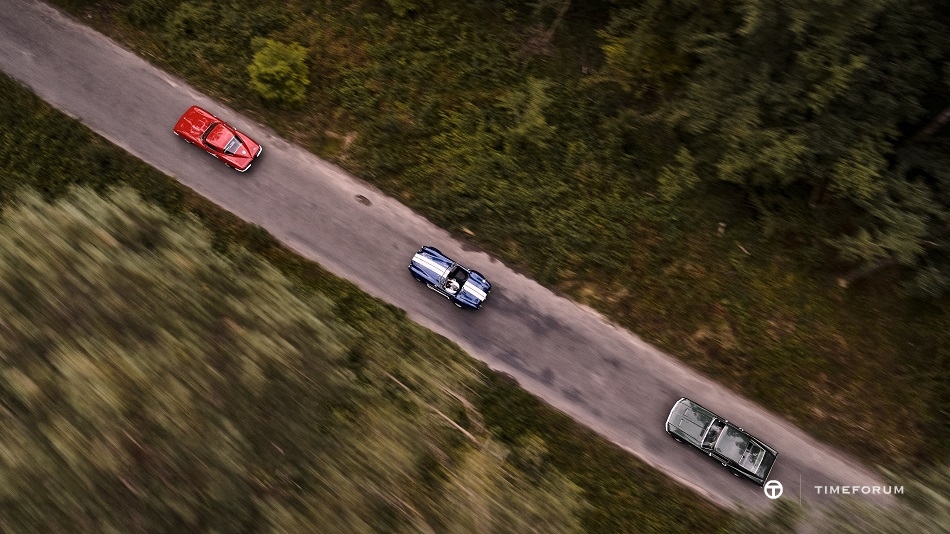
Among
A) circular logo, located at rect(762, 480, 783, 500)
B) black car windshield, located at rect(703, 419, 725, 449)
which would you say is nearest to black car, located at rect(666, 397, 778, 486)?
black car windshield, located at rect(703, 419, 725, 449)

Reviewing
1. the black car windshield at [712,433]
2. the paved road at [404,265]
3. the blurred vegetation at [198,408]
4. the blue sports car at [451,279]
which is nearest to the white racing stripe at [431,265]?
the blue sports car at [451,279]

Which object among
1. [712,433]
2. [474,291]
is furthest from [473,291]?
[712,433]

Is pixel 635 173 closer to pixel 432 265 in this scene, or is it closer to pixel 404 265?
pixel 432 265

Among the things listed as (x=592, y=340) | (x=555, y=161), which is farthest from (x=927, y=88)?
(x=592, y=340)

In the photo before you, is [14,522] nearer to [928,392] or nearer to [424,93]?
[424,93]

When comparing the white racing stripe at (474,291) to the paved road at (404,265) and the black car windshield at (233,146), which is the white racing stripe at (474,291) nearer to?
the paved road at (404,265)

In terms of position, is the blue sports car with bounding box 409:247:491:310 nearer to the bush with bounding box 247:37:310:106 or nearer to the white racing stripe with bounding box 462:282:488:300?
the white racing stripe with bounding box 462:282:488:300
